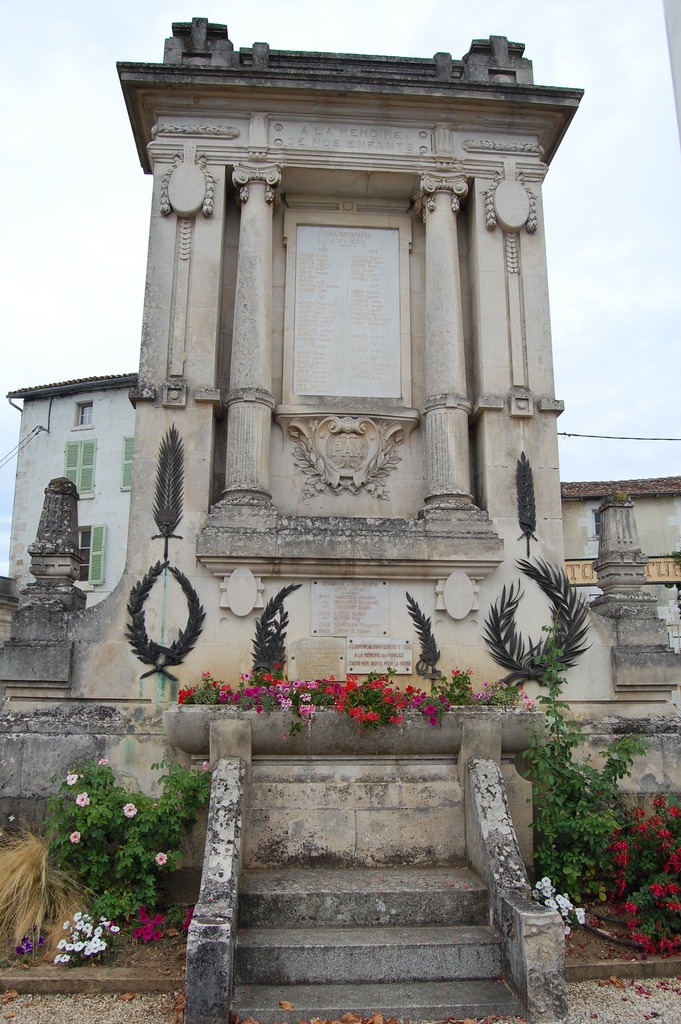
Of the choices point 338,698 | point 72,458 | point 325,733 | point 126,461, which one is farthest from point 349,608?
point 72,458

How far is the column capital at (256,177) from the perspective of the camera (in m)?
9.69

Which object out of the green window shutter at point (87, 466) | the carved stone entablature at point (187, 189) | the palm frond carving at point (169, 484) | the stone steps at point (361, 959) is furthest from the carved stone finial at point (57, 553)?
the green window shutter at point (87, 466)

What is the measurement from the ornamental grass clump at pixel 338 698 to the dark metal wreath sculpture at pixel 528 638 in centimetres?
70

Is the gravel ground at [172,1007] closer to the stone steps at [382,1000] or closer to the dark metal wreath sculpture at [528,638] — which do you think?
the stone steps at [382,1000]

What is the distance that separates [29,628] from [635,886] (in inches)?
242

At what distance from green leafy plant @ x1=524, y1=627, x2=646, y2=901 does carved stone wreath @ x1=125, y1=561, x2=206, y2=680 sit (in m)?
3.47

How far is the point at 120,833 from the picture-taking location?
6645mm

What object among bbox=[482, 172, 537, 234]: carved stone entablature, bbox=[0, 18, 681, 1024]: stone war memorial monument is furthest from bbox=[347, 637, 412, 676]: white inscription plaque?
bbox=[482, 172, 537, 234]: carved stone entablature

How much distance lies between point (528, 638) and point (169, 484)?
416 centimetres

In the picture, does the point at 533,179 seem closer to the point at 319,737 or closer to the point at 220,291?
the point at 220,291

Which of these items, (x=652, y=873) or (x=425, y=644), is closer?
(x=652, y=873)

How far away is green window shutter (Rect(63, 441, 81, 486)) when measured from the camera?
30.5 meters

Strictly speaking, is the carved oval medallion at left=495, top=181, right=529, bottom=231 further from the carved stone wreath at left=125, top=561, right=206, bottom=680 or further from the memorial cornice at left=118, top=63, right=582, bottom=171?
the carved stone wreath at left=125, top=561, right=206, bottom=680

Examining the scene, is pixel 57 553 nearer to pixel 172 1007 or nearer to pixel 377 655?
pixel 377 655
